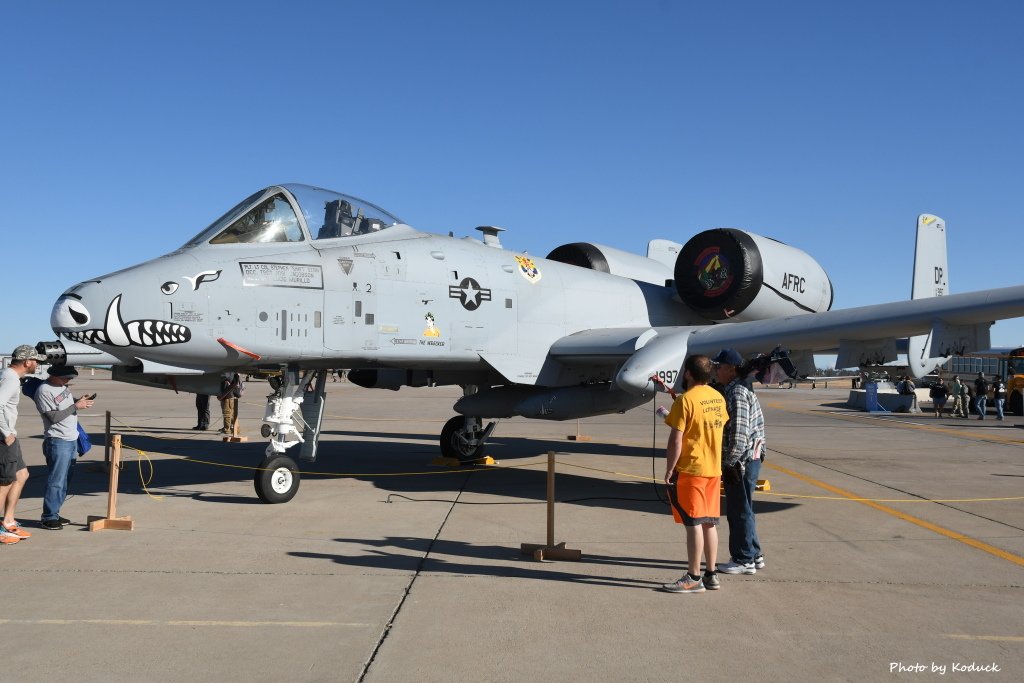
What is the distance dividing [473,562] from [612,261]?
8.49 m

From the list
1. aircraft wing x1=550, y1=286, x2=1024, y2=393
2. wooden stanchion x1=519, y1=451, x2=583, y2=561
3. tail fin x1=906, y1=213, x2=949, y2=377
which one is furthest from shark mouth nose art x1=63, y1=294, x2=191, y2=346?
tail fin x1=906, y1=213, x2=949, y2=377

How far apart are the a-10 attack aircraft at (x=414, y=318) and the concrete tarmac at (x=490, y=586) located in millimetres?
1382

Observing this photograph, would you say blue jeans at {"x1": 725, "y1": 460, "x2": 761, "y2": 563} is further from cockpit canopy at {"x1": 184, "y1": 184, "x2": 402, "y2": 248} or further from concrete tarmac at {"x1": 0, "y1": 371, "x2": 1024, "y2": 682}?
cockpit canopy at {"x1": 184, "y1": 184, "x2": 402, "y2": 248}

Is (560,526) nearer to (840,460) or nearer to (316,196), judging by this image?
(316,196)

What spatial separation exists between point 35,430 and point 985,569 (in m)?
19.8

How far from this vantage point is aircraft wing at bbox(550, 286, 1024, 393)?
825cm

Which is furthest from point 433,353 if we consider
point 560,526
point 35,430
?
point 35,430

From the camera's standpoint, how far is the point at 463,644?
434cm

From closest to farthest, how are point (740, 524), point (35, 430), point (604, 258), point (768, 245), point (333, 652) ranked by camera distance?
point (333, 652) < point (740, 524) < point (768, 245) < point (604, 258) < point (35, 430)

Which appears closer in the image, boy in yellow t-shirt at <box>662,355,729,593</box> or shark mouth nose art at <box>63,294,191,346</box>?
boy in yellow t-shirt at <box>662,355,729,593</box>

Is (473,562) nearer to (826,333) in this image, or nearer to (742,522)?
(742,522)

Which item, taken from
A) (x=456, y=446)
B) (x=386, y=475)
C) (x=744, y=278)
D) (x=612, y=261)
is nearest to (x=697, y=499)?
(x=386, y=475)

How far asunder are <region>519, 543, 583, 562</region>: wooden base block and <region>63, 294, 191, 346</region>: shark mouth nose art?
4309 mm

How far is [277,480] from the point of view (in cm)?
859
